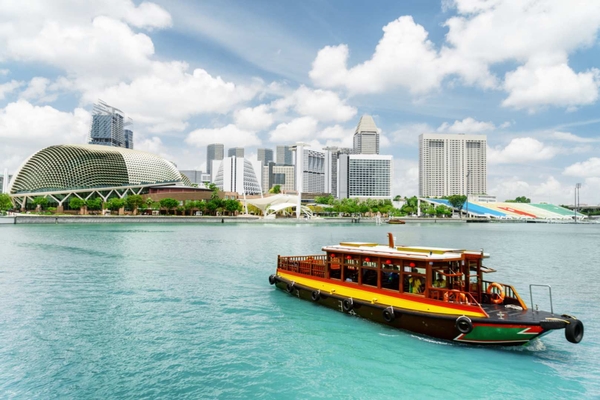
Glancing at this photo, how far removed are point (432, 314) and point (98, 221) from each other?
377ft

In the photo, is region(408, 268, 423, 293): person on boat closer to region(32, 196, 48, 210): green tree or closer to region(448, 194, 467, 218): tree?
region(32, 196, 48, 210): green tree

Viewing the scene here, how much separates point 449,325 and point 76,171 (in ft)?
526

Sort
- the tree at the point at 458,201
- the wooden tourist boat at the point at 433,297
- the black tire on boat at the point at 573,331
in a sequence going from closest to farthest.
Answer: the black tire on boat at the point at 573,331, the wooden tourist boat at the point at 433,297, the tree at the point at 458,201

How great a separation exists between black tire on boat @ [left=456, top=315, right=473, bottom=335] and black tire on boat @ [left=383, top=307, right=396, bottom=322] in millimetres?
2737

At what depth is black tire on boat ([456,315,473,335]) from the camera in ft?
47.0

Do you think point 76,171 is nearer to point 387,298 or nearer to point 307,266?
point 307,266

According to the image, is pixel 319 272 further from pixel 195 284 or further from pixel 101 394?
pixel 101 394

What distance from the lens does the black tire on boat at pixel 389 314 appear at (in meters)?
16.6

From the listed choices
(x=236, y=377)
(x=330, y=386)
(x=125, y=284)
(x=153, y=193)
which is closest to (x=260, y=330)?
(x=236, y=377)

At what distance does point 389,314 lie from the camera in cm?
1664

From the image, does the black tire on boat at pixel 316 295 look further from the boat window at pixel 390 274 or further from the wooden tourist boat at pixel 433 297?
the boat window at pixel 390 274

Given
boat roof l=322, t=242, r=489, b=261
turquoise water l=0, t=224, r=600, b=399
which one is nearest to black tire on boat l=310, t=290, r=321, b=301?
turquoise water l=0, t=224, r=600, b=399

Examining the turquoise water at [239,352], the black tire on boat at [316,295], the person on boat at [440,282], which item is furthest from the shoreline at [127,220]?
the person on boat at [440,282]

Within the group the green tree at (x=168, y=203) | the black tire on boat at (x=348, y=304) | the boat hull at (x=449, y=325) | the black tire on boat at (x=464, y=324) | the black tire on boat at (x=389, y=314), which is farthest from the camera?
the green tree at (x=168, y=203)
